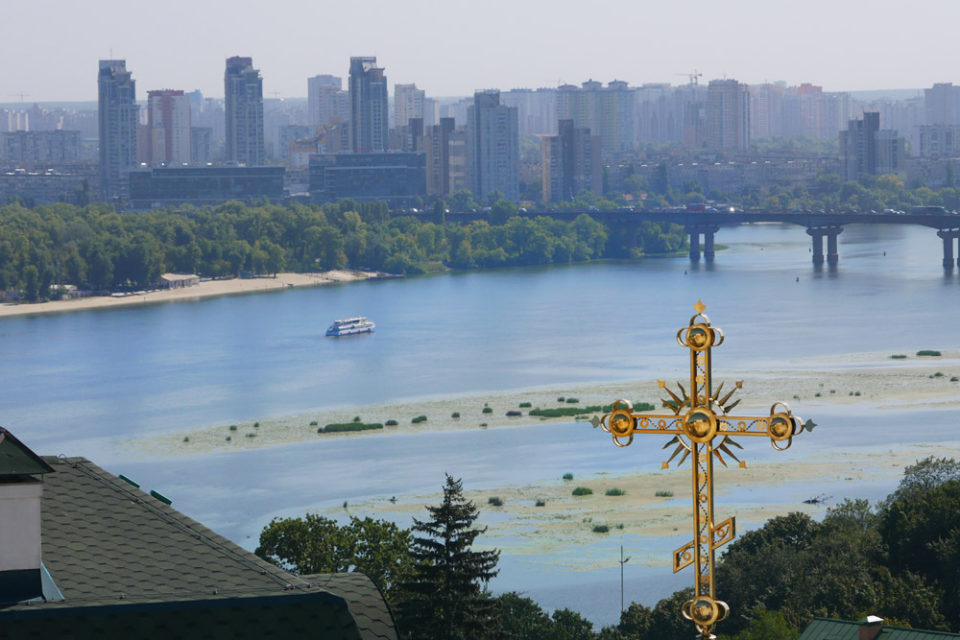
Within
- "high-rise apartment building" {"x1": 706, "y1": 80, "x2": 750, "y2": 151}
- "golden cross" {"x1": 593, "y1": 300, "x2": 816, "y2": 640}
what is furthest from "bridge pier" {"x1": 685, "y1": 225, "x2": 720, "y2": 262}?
"high-rise apartment building" {"x1": 706, "y1": 80, "x2": 750, "y2": 151}

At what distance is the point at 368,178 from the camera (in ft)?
258

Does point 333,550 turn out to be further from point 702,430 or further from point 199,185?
point 199,185

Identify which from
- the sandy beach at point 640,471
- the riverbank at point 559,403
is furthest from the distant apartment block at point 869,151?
the riverbank at point 559,403

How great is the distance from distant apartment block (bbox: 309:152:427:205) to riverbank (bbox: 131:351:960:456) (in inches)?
1969

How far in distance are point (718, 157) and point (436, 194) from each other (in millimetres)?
32791

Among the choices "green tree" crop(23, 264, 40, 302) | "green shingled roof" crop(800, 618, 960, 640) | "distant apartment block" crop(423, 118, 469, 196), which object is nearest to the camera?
"green shingled roof" crop(800, 618, 960, 640)

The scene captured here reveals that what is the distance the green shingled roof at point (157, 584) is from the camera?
13.4ft

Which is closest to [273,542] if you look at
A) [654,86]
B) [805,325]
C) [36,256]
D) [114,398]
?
[114,398]

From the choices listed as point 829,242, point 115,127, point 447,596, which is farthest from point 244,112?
point 447,596

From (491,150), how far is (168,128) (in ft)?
91.0

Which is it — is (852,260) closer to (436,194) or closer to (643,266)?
(643,266)

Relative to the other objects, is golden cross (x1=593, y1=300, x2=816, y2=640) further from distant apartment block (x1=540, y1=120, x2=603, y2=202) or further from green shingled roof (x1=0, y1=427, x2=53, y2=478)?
distant apartment block (x1=540, y1=120, x2=603, y2=202)

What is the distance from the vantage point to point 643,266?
58656mm

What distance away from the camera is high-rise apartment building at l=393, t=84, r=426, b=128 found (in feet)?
414
